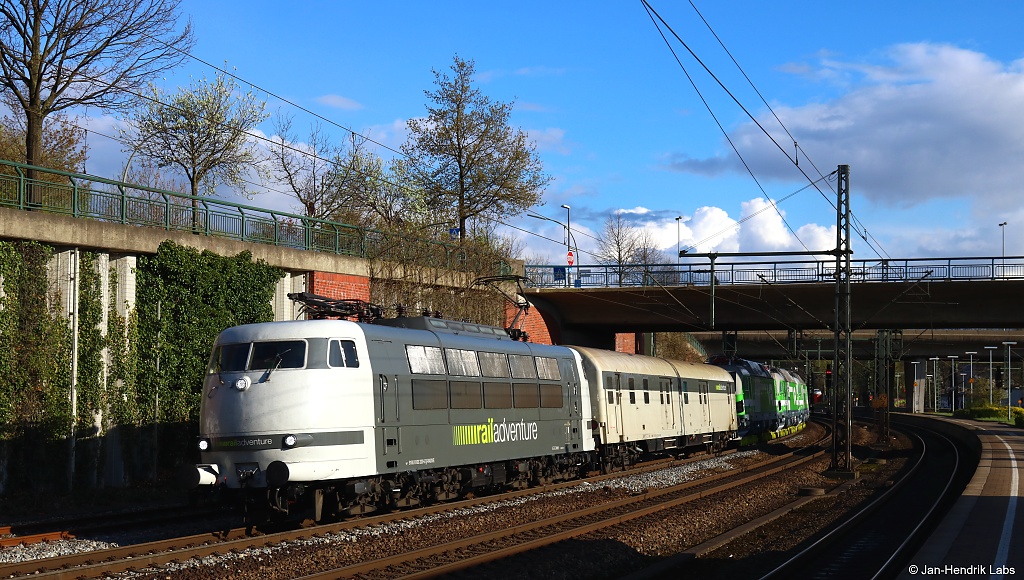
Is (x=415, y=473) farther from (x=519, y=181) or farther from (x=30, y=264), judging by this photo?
(x=519, y=181)

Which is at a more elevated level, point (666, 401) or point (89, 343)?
point (89, 343)

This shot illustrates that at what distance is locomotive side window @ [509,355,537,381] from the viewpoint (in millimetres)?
22188

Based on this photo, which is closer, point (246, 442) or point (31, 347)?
point (246, 442)

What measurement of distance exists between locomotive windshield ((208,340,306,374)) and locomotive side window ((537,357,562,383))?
8.43 m

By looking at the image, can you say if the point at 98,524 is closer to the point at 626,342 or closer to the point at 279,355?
the point at 279,355

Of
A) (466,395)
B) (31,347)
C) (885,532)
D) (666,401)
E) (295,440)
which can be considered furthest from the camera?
(666,401)

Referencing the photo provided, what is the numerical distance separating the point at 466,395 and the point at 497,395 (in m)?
1.44

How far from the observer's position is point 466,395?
65.4 ft

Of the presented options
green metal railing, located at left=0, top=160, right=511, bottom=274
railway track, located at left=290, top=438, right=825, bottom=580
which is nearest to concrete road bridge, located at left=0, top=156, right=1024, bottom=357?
green metal railing, located at left=0, top=160, right=511, bottom=274

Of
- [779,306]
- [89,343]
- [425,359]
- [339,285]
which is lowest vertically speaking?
[425,359]

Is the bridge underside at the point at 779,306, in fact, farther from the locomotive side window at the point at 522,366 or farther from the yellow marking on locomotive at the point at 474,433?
the yellow marking on locomotive at the point at 474,433

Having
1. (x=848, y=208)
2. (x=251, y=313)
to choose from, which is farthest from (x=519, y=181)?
(x=251, y=313)

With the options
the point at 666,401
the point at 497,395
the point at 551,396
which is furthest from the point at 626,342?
the point at 497,395

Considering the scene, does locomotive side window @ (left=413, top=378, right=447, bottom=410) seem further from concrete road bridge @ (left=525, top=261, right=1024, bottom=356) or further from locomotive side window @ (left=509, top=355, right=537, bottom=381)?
concrete road bridge @ (left=525, top=261, right=1024, bottom=356)
